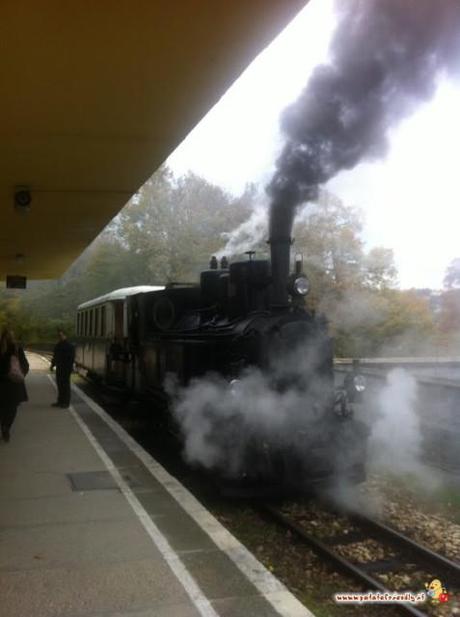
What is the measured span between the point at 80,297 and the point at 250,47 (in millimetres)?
31400

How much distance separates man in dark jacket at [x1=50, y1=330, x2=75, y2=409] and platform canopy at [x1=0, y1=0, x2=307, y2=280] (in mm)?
4612

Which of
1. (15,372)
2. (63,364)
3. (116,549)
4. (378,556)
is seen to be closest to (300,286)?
(378,556)

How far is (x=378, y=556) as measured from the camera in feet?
16.2

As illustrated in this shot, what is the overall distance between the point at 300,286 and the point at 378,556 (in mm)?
2754

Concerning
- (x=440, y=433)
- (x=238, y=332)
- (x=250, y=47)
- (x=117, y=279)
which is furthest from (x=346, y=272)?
(x=117, y=279)

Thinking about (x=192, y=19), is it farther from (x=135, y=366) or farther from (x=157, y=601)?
(x=135, y=366)

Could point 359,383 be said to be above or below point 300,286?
below

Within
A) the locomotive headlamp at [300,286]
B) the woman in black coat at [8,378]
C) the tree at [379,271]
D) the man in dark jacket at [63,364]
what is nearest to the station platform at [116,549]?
the woman in black coat at [8,378]

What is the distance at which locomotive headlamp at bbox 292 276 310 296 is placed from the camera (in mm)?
6320

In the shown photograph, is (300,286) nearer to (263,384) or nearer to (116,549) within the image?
(263,384)

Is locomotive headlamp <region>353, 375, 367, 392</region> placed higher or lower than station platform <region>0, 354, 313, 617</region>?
higher

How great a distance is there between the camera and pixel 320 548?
4.89m

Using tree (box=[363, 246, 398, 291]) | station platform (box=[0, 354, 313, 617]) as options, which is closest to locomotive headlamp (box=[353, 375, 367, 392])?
station platform (box=[0, 354, 313, 617])

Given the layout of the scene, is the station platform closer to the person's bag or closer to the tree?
the person's bag
